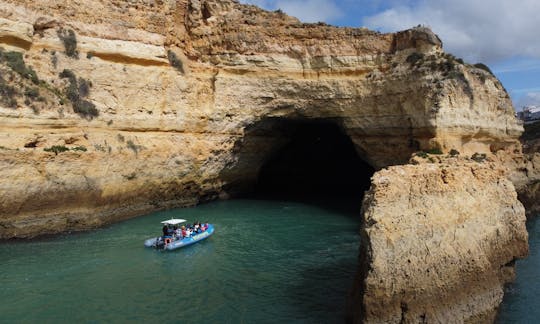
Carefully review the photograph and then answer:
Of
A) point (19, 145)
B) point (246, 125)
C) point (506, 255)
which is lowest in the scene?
point (506, 255)

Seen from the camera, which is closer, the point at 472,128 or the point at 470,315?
the point at 470,315

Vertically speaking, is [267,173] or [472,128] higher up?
[472,128]

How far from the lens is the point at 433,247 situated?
9.05m

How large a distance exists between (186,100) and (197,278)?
481 inches

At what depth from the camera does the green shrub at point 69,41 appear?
19203 millimetres

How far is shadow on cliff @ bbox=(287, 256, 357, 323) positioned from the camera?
9.93 meters

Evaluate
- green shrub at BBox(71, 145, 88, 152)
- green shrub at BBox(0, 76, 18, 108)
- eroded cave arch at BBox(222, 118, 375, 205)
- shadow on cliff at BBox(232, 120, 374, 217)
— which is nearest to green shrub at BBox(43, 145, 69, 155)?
green shrub at BBox(71, 145, 88, 152)

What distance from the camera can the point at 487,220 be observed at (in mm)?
10602

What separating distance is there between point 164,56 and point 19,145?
8786 mm

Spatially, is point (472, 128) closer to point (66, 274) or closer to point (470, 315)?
point (470, 315)

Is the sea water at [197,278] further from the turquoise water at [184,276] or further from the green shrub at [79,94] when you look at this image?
the green shrub at [79,94]

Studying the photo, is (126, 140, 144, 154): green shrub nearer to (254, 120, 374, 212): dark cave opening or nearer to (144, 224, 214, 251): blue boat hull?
(144, 224, 214, 251): blue boat hull

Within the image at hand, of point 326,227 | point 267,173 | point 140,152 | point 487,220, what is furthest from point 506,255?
point 267,173

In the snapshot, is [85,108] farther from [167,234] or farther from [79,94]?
[167,234]
